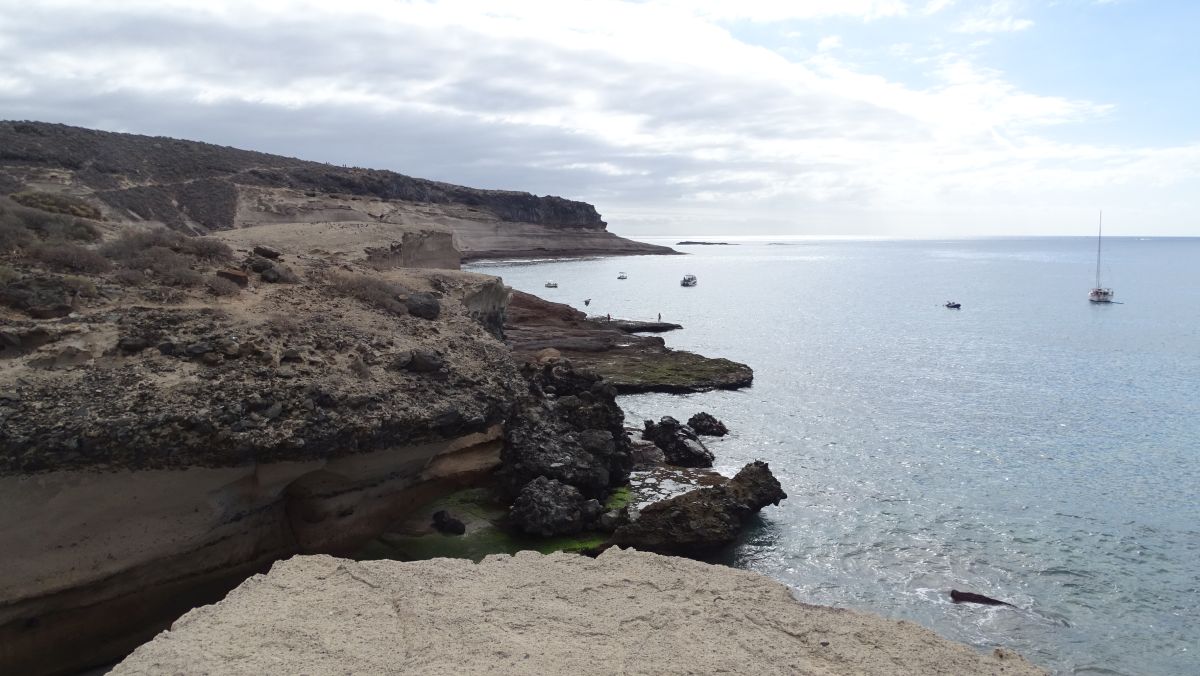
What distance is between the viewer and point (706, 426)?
86.2 ft

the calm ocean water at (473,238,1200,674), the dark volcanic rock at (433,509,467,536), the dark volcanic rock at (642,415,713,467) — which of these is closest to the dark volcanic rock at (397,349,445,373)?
the dark volcanic rock at (433,509,467,536)

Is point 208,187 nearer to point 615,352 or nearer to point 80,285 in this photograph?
point 615,352

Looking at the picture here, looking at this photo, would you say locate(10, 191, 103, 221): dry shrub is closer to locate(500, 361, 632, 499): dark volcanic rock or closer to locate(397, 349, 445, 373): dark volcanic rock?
locate(397, 349, 445, 373): dark volcanic rock

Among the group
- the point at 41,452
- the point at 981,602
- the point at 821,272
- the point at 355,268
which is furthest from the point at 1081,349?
the point at 821,272

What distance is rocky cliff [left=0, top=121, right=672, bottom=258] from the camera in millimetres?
42500

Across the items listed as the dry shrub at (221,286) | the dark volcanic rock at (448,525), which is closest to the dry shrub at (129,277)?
the dry shrub at (221,286)

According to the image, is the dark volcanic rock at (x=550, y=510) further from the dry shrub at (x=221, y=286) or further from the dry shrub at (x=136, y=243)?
the dry shrub at (x=136, y=243)

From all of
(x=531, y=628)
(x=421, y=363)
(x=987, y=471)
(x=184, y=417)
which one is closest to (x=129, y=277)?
(x=184, y=417)

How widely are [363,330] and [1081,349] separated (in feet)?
153

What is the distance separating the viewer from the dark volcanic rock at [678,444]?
Answer: 22.2 m

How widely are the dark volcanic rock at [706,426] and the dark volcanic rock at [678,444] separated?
6.49ft

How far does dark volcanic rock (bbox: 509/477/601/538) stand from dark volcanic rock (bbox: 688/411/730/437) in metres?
9.70

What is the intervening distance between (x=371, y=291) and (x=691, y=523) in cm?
844

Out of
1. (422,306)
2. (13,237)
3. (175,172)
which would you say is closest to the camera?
(13,237)
